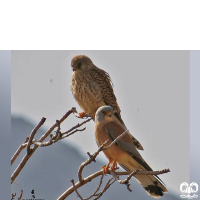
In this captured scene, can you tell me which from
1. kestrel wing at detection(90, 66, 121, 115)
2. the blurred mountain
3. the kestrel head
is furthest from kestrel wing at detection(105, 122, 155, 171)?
the kestrel head

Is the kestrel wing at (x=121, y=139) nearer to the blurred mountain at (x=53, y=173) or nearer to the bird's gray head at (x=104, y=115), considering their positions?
the bird's gray head at (x=104, y=115)

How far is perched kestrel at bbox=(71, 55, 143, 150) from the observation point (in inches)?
147

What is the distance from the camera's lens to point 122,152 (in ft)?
9.97

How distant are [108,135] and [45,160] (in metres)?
1.09

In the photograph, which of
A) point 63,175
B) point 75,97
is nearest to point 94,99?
point 75,97

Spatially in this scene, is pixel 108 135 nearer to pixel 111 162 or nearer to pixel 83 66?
pixel 111 162

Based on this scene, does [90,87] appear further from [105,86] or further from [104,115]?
[104,115]

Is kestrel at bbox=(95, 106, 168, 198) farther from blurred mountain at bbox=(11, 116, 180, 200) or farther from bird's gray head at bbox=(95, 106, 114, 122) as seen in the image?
blurred mountain at bbox=(11, 116, 180, 200)

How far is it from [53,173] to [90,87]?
0.89 metres

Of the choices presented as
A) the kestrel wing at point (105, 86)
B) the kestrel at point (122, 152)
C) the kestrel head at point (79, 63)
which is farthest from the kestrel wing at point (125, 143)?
the kestrel head at point (79, 63)

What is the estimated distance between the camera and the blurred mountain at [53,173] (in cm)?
321

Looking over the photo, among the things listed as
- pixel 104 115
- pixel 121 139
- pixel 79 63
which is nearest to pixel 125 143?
pixel 121 139

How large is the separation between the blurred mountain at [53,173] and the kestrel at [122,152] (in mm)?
228
